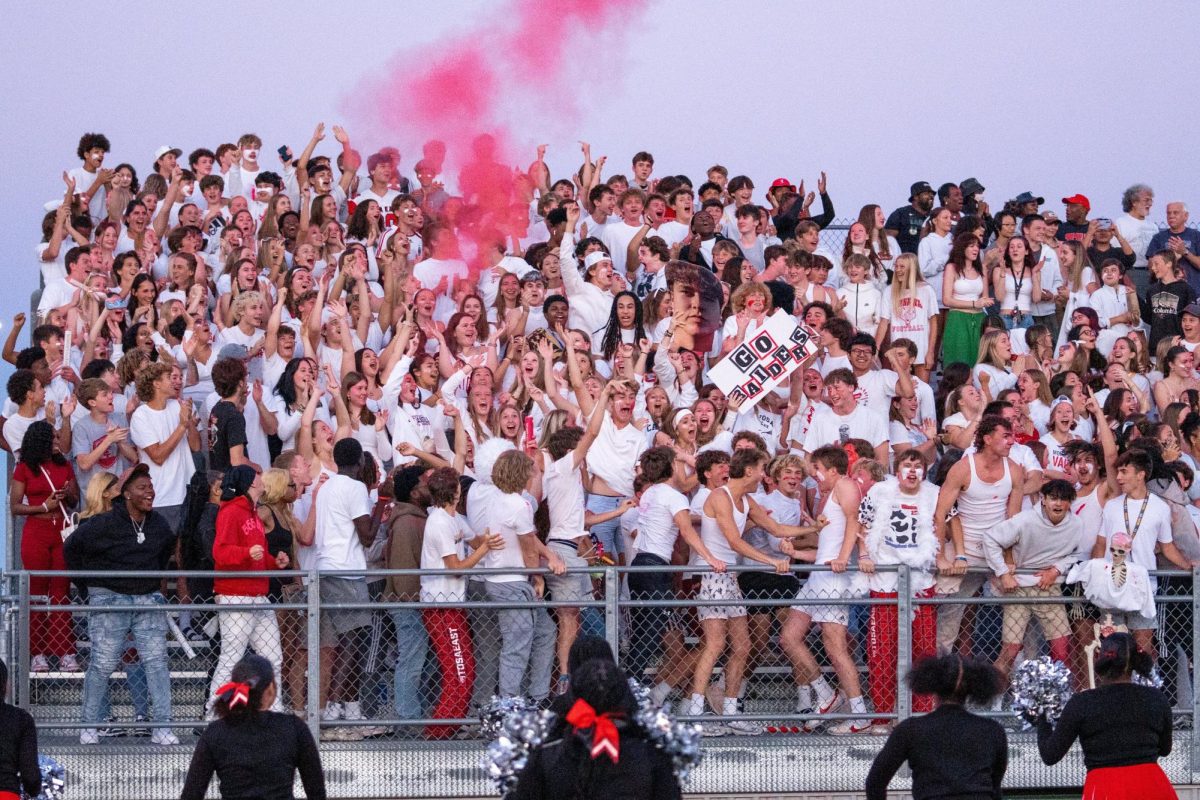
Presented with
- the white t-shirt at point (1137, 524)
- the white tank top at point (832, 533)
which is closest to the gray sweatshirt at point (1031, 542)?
the white t-shirt at point (1137, 524)

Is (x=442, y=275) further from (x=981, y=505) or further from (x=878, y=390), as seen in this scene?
(x=981, y=505)

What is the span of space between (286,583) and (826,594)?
3234mm

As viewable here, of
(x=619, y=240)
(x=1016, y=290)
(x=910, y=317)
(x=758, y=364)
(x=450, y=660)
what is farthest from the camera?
(x=1016, y=290)

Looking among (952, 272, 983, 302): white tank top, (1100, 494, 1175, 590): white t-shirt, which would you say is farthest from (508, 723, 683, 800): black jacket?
(952, 272, 983, 302): white tank top

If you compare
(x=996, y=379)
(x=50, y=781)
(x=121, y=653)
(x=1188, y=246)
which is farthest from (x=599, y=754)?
(x=1188, y=246)

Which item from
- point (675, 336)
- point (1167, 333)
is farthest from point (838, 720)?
point (1167, 333)

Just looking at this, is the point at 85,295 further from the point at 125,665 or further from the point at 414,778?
the point at 414,778

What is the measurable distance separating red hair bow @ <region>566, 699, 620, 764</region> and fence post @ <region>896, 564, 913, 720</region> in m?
4.48

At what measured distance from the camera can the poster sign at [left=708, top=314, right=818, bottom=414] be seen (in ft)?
41.7

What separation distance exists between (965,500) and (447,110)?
6.31m

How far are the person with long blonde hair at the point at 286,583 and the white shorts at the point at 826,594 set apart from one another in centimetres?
287

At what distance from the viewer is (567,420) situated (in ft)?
40.0

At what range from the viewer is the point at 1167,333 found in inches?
592

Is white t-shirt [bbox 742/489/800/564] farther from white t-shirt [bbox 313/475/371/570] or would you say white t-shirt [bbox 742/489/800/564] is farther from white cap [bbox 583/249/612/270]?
white cap [bbox 583/249/612/270]
